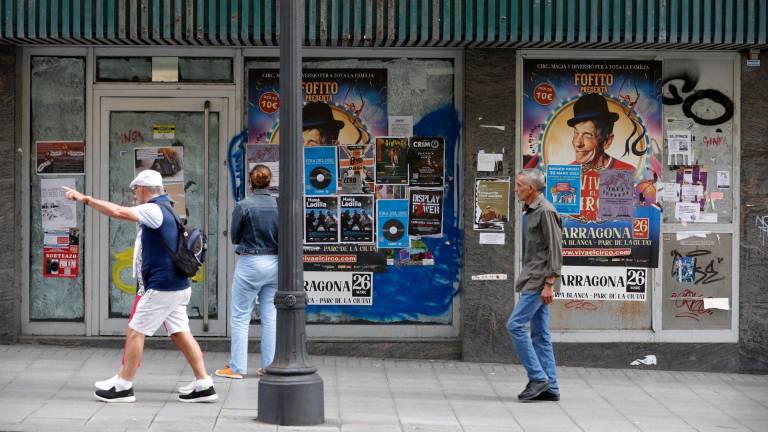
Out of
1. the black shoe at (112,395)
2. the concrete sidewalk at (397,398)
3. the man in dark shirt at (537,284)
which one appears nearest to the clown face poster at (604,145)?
the concrete sidewalk at (397,398)

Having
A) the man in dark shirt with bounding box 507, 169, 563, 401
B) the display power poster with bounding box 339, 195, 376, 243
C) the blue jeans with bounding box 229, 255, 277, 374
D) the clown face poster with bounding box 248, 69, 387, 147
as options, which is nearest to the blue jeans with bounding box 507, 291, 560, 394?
the man in dark shirt with bounding box 507, 169, 563, 401

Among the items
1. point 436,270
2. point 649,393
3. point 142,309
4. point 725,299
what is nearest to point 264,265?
point 142,309

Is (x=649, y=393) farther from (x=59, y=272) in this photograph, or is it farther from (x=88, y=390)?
(x=59, y=272)

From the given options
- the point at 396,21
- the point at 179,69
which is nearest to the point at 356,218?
the point at 396,21

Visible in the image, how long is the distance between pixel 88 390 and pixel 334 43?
401 centimetres

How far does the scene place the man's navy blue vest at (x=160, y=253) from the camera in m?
8.80

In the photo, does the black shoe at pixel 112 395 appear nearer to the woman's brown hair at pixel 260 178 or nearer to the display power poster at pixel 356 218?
the woman's brown hair at pixel 260 178

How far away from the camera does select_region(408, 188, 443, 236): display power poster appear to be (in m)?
11.9

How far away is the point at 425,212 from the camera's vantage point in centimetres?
1192

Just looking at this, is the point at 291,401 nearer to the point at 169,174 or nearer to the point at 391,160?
the point at 391,160

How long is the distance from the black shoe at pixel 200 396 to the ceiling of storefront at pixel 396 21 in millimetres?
3579

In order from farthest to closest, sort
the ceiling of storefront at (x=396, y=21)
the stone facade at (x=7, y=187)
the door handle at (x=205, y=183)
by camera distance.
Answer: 1. the door handle at (x=205, y=183)
2. the stone facade at (x=7, y=187)
3. the ceiling of storefront at (x=396, y=21)

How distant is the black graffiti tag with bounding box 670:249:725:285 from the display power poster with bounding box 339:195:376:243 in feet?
10.0

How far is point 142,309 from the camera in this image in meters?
8.87
